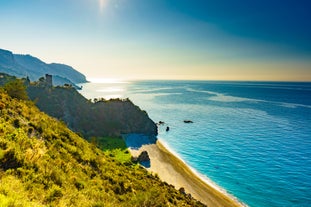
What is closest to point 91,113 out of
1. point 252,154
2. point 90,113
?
point 90,113

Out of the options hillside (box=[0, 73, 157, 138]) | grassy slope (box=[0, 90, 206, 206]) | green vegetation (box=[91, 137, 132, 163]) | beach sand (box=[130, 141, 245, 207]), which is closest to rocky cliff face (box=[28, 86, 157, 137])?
hillside (box=[0, 73, 157, 138])

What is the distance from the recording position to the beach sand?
3994cm

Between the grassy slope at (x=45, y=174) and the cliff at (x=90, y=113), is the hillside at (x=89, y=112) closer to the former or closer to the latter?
the cliff at (x=90, y=113)

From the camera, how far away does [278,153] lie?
62875 millimetres

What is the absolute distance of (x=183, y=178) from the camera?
159ft

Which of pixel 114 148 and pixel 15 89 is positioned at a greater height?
pixel 15 89

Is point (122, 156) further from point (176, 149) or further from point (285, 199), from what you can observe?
point (285, 199)

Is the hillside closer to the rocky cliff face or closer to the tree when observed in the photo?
the rocky cliff face

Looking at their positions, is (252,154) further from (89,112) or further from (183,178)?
(89,112)

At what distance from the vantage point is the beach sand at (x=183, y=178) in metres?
39.9

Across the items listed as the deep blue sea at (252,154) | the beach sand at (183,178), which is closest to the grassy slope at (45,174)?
the beach sand at (183,178)

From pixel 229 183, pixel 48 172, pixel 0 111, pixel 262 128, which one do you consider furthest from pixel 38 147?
pixel 262 128

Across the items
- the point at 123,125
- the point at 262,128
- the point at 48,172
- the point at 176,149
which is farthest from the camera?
the point at 262,128

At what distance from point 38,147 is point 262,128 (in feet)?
307
